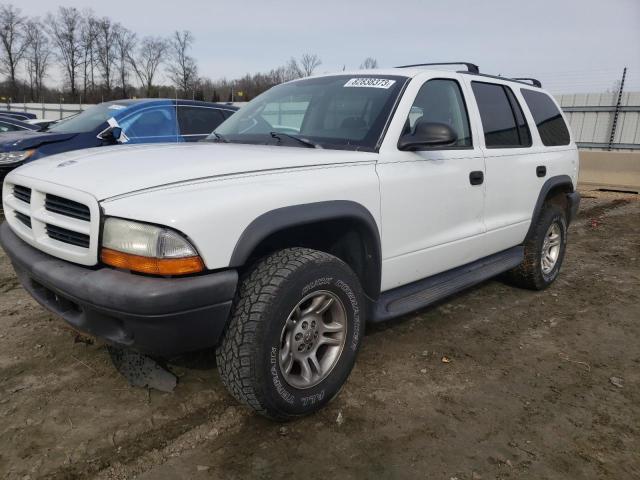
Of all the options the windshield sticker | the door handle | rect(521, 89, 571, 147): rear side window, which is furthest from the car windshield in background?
rect(521, 89, 571, 147): rear side window

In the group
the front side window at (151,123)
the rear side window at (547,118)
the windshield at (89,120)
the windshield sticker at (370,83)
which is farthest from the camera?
the windshield at (89,120)

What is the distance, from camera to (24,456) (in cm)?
214

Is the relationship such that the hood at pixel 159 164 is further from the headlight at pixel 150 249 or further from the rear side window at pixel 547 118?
the rear side window at pixel 547 118

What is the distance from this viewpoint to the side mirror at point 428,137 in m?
2.71

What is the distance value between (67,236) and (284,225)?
1.02 meters

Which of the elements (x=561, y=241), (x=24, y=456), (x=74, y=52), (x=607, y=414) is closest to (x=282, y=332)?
(x=24, y=456)

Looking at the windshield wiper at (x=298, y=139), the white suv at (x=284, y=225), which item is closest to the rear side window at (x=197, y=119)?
the white suv at (x=284, y=225)

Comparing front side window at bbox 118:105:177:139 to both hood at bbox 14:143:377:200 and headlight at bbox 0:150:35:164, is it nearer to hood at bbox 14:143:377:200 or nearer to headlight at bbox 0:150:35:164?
headlight at bbox 0:150:35:164

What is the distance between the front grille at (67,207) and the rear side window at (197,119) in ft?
15.5

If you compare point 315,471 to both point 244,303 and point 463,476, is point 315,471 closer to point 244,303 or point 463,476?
point 463,476

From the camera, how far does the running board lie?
291 centimetres

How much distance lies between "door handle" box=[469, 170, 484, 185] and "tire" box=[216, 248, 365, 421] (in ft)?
4.28

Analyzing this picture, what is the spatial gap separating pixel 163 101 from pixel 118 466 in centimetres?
578

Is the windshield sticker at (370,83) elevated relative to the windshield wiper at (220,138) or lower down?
elevated
